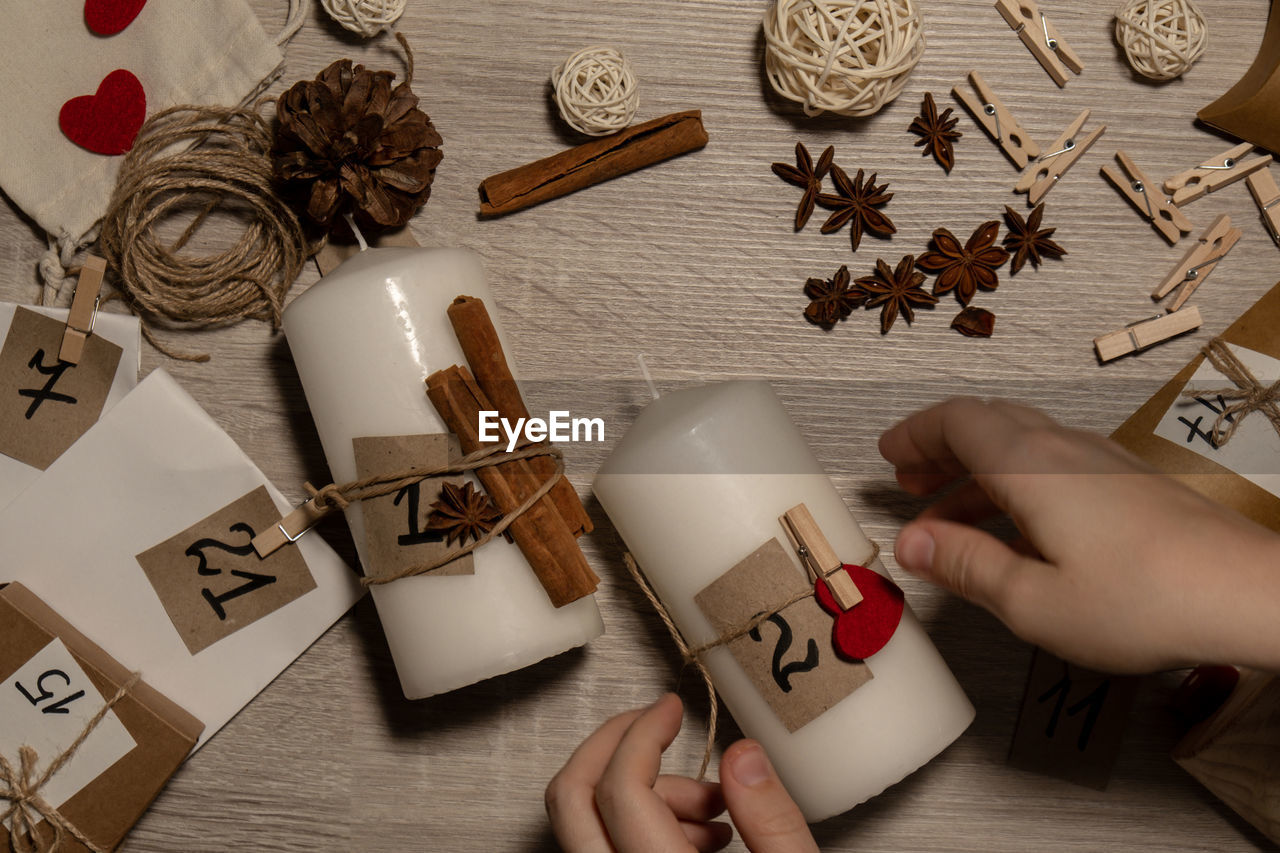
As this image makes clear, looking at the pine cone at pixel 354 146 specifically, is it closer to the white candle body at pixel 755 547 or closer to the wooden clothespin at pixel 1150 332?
the white candle body at pixel 755 547

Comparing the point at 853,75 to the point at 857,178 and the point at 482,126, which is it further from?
the point at 482,126

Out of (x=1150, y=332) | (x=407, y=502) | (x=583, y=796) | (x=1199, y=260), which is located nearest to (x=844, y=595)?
(x=583, y=796)

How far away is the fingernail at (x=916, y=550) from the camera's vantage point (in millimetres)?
875

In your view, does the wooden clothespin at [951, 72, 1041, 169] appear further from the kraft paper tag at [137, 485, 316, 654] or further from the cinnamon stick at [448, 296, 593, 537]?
the kraft paper tag at [137, 485, 316, 654]

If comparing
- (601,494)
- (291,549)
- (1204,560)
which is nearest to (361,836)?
(291,549)

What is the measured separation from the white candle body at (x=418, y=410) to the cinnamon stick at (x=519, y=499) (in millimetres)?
17

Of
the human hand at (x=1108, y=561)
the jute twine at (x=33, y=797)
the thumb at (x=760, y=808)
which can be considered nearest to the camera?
the human hand at (x=1108, y=561)

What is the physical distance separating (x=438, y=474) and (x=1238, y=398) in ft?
3.18

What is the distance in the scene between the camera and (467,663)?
0.90 metres

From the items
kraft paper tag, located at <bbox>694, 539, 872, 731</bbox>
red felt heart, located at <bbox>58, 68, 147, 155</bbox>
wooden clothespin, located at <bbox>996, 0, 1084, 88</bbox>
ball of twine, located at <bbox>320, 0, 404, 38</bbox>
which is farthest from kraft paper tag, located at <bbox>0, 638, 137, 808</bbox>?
wooden clothespin, located at <bbox>996, 0, 1084, 88</bbox>

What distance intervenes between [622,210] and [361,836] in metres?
0.88

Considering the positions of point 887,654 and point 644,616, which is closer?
point 887,654

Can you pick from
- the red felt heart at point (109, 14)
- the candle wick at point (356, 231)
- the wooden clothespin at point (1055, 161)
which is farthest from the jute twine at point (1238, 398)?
the red felt heart at point (109, 14)

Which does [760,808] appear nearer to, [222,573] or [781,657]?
[781,657]
